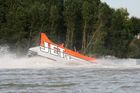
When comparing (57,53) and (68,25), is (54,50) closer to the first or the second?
(57,53)

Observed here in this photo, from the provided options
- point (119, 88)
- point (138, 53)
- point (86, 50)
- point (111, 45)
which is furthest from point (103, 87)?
point (138, 53)

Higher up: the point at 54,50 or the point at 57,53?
the point at 54,50

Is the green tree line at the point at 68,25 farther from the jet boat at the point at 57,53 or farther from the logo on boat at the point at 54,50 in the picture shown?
the logo on boat at the point at 54,50

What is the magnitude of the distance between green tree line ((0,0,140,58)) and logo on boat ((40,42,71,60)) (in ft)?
86.2

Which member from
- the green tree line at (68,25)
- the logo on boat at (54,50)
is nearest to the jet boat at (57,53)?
the logo on boat at (54,50)

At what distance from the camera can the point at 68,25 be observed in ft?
267

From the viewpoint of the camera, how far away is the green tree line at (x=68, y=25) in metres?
78.7

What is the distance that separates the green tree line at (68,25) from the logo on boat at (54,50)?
86.2ft

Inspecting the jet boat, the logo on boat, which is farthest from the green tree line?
the logo on boat

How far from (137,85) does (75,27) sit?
5722 cm

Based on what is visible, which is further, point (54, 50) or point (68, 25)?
point (68, 25)

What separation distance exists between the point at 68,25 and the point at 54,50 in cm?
3403

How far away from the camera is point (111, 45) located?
86.4 m

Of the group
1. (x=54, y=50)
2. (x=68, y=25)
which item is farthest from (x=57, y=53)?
(x=68, y=25)
